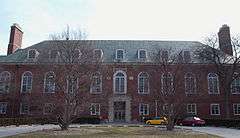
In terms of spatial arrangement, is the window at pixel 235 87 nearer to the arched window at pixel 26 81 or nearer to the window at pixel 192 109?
the window at pixel 192 109

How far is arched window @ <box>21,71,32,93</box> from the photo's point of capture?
43.3 m

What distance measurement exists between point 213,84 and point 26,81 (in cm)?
2755

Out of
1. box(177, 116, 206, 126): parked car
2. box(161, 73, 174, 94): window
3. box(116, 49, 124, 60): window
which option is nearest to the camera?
box(161, 73, 174, 94): window

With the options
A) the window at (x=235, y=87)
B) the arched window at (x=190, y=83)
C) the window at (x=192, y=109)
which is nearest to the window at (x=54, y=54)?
the arched window at (x=190, y=83)

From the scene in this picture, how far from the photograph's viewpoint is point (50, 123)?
38375mm

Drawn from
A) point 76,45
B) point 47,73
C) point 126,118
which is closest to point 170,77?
point 76,45

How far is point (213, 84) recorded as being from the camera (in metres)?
43.6

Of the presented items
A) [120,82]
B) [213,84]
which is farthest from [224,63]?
[120,82]

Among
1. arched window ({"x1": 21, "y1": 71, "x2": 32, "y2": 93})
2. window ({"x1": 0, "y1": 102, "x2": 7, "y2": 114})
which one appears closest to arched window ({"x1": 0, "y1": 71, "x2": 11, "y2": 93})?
window ({"x1": 0, "y1": 102, "x2": 7, "y2": 114})

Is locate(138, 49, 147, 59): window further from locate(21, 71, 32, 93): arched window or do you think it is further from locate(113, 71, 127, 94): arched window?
locate(21, 71, 32, 93): arched window

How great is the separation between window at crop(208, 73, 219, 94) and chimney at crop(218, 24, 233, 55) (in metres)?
4.45

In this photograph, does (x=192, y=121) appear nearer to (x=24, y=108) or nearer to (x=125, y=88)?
(x=125, y=88)

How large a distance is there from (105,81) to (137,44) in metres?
9.36

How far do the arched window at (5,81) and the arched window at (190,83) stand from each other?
25.4 metres
